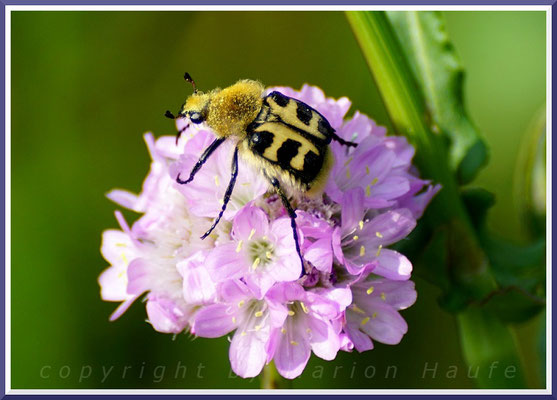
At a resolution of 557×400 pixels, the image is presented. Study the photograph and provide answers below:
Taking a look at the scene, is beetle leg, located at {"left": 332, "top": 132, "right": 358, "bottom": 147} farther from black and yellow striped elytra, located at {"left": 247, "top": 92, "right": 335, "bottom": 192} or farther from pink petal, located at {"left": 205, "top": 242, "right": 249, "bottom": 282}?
pink petal, located at {"left": 205, "top": 242, "right": 249, "bottom": 282}

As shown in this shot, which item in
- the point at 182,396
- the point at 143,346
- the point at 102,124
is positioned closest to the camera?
the point at 182,396

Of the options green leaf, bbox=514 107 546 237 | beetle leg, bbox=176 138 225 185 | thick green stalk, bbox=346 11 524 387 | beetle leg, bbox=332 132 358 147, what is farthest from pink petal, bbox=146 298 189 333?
green leaf, bbox=514 107 546 237

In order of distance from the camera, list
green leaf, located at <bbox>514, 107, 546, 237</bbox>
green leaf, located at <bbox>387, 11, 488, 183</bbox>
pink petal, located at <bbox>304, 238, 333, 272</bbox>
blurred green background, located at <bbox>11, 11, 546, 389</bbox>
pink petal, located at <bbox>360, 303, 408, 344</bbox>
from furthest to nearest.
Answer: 1. blurred green background, located at <bbox>11, 11, 546, 389</bbox>
2. green leaf, located at <bbox>514, 107, 546, 237</bbox>
3. green leaf, located at <bbox>387, 11, 488, 183</bbox>
4. pink petal, located at <bbox>360, 303, 408, 344</bbox>
5. pink petal, located at <bbox>304, 238, 333, 272</bbox>

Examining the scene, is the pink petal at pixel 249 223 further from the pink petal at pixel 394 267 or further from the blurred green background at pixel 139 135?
the blurred green background at pixel 139 135

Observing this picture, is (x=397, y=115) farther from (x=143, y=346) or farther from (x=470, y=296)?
(x=143, y=346)

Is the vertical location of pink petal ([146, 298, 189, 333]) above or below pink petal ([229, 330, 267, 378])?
above

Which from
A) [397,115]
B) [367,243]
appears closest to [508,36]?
[397,115]
